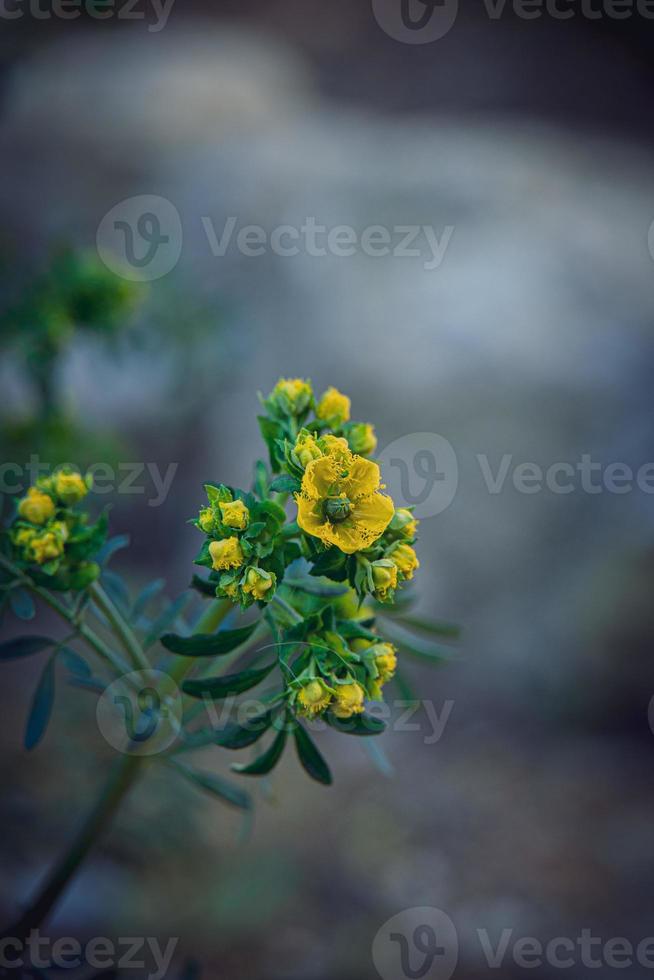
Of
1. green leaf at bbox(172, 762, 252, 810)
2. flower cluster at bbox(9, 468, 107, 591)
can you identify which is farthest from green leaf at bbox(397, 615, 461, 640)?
flower cluster at bbox(9, 468, 107, 591)

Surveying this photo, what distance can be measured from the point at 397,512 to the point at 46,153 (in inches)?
203

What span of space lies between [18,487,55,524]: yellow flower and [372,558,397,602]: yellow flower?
72 centimetres

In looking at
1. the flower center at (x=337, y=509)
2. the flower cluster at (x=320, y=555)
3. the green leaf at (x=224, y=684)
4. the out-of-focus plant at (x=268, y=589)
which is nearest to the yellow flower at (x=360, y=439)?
Result: the out-of-focus plant at (x=268, y=589)

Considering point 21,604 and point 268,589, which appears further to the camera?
point 21,604

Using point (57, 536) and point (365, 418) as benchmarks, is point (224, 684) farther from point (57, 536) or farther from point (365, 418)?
point (365, 418)

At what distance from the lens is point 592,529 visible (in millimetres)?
4180

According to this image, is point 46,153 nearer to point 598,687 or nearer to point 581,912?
point 598,687

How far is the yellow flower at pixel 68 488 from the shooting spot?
1.75m

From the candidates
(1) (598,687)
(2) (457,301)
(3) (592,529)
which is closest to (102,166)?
(2) (457,301)

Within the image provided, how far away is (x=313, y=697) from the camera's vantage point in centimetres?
146

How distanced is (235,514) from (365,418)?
3007 mm

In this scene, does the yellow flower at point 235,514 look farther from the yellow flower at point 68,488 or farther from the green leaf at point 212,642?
the yellow flower at point 68,488

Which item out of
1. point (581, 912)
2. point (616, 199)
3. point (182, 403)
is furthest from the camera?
point (616, 199)

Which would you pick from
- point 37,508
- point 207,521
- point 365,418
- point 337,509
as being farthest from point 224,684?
point 365,418
